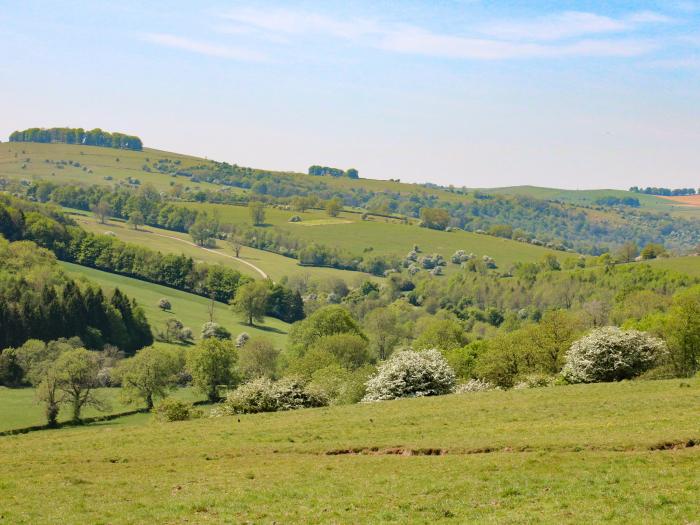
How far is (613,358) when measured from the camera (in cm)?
5847

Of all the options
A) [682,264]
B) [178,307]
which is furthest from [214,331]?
[682,264]

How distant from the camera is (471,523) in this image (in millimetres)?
22609

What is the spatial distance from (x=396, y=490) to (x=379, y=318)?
10827cm

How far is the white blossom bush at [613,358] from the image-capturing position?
58438 mm

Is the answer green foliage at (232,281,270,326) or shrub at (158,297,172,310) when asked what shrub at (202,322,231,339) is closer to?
shrub at (158,297,172,310)

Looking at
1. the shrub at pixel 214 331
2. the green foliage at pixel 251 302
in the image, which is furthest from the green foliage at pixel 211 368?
Result: the green foliage at pixel 251 302

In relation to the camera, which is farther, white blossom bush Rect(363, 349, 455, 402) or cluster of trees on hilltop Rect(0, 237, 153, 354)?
cluster of trees on hilltop Rect(0, 237, 153, 354)

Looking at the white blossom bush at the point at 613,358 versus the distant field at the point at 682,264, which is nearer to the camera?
the white blossom bush at the point at 613,358

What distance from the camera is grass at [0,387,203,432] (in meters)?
79.1

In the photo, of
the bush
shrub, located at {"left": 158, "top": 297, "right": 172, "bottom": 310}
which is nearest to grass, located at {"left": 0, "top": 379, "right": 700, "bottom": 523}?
the bush

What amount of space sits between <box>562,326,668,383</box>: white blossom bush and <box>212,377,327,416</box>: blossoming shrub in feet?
63.2

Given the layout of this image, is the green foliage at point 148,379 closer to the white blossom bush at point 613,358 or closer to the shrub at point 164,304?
the white blossom bush at point 613,358

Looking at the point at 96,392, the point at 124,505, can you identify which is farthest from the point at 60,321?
the point at 124,505

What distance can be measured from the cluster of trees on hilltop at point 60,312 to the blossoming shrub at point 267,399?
2913 inches
